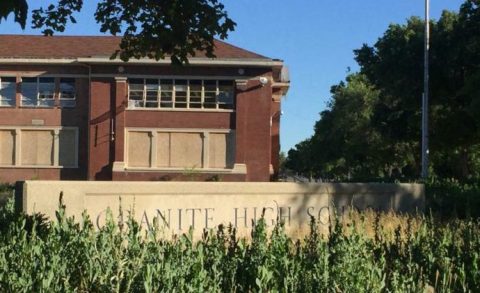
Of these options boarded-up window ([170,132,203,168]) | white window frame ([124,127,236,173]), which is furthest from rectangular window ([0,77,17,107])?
boarded-up window ([170,132,203,168])

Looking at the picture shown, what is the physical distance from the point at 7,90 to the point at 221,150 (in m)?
13.4

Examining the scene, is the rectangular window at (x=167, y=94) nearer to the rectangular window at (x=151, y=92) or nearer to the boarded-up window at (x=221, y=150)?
the rectangular window at (x=151, y=92)

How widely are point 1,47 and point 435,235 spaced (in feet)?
129

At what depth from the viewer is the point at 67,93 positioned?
135ft

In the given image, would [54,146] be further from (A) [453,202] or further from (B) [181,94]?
(A) [453,202]

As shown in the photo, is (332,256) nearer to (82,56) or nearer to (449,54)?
(449,54)

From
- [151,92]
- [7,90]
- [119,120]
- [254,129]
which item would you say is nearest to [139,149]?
[119,120]

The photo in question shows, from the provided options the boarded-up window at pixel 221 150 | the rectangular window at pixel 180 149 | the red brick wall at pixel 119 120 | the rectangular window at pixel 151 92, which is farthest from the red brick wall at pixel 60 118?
the boarded-up window at pixel 221 150

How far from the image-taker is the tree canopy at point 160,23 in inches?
355

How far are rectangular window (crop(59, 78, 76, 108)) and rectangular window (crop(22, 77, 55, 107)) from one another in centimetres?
52

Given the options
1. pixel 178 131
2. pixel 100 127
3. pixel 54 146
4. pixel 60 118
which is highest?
pixel 60 118

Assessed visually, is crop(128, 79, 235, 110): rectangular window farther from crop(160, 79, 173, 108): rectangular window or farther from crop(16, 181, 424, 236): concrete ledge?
crop(16, 181, 424, 236): concrete ledge

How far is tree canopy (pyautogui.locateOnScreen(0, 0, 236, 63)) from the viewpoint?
9016mm

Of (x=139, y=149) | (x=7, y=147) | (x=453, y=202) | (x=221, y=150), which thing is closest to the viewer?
(x=453, y=202)
